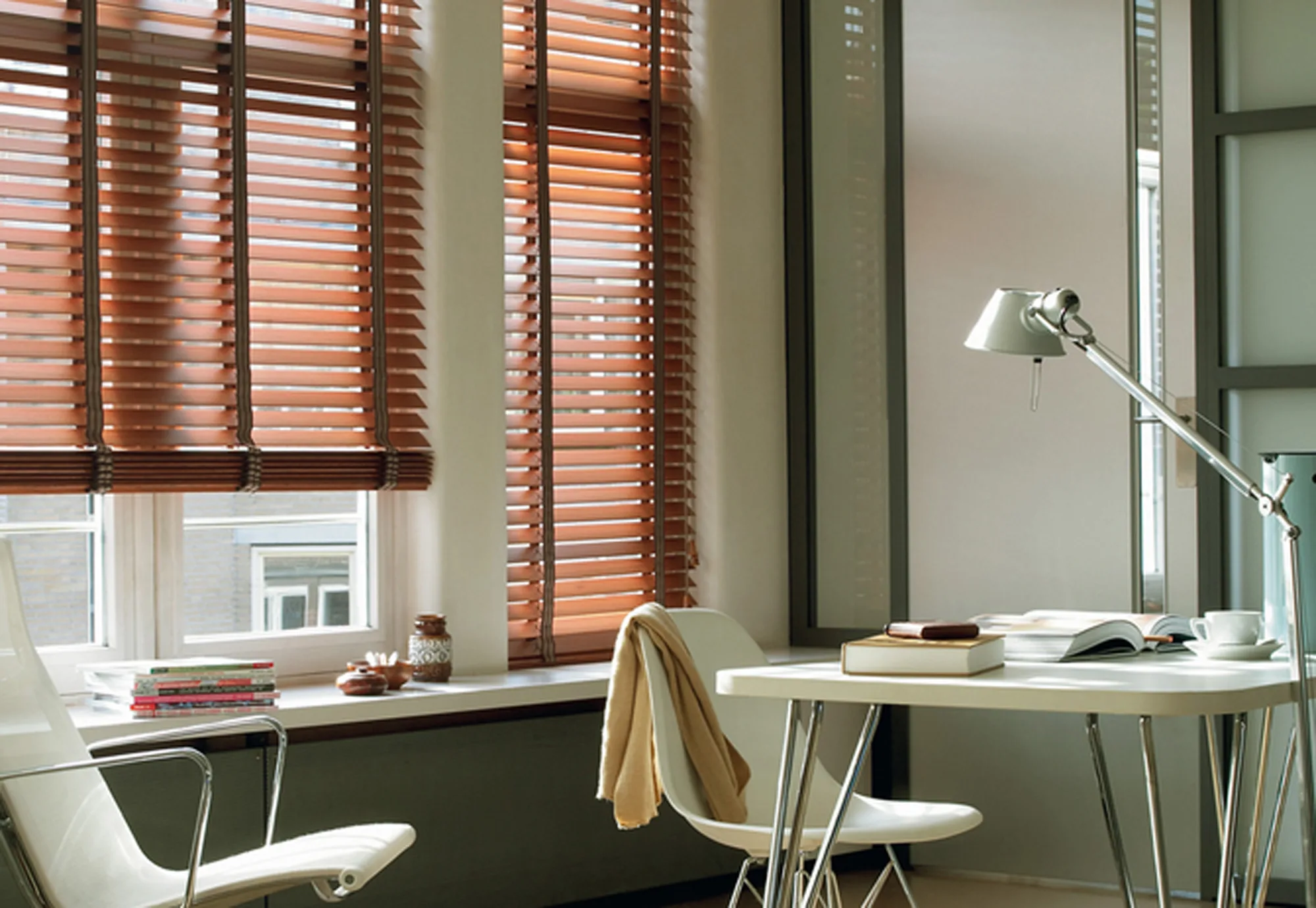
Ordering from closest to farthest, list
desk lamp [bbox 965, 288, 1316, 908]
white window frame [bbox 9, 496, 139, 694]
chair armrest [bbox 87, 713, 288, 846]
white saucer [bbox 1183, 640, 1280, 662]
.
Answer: desk lamp [bbox 965, 288, 1316, 908] < white saucer [bbox 1183, 640, 1280, 662] < chair armrest [bbox 87, 713, 288, 846] < white window frame [bbox 9, 496, 139, 694]

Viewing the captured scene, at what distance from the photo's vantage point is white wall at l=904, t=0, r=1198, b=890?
4.18 metres

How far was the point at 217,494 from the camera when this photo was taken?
379 cm

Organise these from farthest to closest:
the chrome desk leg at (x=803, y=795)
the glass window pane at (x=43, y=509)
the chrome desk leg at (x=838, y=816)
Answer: the glass window pane at (x=43, y=509)
the chrome desk leg at (x=838, y=816)
the chrome desk leg at (x=803, y=795)

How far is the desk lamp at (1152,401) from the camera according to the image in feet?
7.34

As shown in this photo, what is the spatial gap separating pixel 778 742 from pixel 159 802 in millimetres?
1367

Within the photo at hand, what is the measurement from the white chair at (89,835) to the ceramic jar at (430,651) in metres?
0.77

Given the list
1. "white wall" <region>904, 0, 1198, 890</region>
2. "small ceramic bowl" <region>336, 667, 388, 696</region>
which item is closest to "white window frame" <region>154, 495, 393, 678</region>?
"small ceramic bowl" <region>336, 667, 388, 696</region>

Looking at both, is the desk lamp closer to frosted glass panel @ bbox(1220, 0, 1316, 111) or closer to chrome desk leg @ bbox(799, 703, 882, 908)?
chrome desk leg @ bbox(799, 703, 882, 908)

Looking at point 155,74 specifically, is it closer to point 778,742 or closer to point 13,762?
point 13,762

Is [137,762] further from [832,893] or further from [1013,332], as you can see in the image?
[1013,332]

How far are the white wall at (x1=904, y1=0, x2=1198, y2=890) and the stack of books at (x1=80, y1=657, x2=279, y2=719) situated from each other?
76.5 inches

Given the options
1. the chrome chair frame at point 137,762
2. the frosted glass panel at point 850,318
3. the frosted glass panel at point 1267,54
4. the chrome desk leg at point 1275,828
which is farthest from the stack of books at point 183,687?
the frosted glass panel at point 1267,54

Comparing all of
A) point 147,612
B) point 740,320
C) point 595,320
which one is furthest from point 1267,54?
point 147,612

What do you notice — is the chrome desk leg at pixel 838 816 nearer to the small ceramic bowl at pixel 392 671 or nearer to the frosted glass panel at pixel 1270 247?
the small ceramic bowl at pixel 392 671
